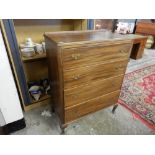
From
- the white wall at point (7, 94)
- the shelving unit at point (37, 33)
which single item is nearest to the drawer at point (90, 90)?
the white wall at point (7, 94)

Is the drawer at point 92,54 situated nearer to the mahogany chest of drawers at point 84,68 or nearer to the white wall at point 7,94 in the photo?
the mahogany chest of drawers at point 84,68

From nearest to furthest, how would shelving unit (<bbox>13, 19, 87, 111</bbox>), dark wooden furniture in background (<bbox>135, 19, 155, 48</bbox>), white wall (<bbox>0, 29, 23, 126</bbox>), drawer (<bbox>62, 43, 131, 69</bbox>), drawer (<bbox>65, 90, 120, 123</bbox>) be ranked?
drawer (<bbox>62, 43, 131, 69</bbox>) → white wall (<bbox>0, 29, 23, 126</bbox>) → drawer (<bbox>65, 90, 120, 123</bbox>) → shelving unit (<bbox>13, 19, 87, 111</bbox>) → dark wooden furniture in background (<bbox>135, 19, 155, 48</bbox>)

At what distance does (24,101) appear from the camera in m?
1.68

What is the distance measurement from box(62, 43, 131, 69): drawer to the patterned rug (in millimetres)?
923

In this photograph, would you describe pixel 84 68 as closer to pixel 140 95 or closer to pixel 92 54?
pixel 92 54

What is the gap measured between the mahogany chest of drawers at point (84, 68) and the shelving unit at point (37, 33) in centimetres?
56

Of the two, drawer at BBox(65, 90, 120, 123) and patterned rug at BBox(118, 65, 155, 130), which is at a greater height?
drawer at BBox(65, 90, 120, 123)

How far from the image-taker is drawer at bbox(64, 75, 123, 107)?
120 cm

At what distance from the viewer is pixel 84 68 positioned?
1.12 metres

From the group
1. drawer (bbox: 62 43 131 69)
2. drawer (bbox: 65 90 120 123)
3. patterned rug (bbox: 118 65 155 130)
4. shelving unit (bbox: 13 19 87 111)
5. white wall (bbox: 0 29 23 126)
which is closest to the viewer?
drawer (bbox: 62 43 131 69)

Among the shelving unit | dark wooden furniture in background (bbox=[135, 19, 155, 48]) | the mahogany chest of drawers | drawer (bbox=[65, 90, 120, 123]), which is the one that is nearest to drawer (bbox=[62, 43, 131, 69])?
the mahogany chest of drawers

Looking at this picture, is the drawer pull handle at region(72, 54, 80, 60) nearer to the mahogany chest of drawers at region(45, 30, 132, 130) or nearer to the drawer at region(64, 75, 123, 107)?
the mahogany chest of drawers at region(45, 30, 132, 130)

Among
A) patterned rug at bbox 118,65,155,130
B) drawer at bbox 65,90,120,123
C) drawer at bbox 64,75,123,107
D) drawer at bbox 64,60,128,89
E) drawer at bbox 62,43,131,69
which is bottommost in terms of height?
patterned rug at bbox 118,65,155,130

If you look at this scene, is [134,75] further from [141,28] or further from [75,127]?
[141,28]
